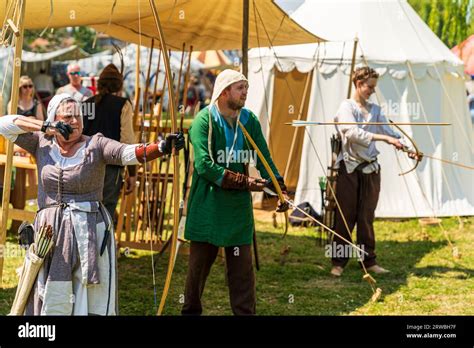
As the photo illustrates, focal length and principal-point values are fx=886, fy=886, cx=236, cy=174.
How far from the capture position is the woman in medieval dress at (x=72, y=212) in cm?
459

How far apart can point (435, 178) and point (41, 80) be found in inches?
661

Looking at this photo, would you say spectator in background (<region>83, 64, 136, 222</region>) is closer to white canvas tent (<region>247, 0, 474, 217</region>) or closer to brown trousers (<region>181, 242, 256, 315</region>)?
brown trousers (<region>181, 242, 256, 315</region>)

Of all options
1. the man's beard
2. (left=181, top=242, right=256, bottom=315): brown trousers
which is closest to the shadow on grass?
(left=181, top=242, right=256, bottom=315): brown trousers

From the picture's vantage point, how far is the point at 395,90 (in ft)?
34.0

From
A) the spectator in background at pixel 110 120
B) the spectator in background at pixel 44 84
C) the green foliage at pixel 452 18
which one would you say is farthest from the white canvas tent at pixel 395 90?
the spectator in background at pixel 44 84

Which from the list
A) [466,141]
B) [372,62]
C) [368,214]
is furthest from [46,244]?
[466,141]

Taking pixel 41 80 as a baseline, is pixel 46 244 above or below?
below

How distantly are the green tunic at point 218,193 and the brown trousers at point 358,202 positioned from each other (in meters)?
2.24

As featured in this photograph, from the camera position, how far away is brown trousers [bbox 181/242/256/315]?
5.23 meters

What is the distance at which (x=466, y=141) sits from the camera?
1080 cm

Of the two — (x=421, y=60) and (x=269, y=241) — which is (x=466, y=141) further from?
(x=269, y=241)

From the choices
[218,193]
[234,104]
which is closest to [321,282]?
[218,193]

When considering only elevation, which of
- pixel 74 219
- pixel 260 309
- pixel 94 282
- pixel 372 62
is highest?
pixel 372 62
